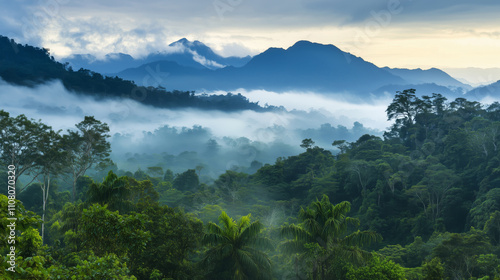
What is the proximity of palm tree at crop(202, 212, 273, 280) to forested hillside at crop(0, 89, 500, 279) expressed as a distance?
0.04 m

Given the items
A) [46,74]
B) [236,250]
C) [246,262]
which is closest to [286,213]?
[236,250]

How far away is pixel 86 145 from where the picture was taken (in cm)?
2883

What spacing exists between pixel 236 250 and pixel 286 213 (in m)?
27.4

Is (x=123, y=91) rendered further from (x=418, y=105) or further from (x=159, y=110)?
(x=418, y=105)

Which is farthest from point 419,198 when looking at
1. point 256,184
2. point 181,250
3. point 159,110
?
point 159,110

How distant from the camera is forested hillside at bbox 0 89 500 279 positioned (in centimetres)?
970

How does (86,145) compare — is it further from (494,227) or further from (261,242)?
(494,227)

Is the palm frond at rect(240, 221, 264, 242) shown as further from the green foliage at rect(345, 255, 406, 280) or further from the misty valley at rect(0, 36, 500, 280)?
the green foliage at rect(345, 255, 406, 280)

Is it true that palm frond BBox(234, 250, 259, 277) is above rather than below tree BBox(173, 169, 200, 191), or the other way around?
above

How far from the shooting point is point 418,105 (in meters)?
52.9

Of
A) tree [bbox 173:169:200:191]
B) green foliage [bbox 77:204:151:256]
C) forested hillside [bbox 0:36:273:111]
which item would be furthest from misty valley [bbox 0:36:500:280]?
forested hillside [bbox 0:36:273:111]

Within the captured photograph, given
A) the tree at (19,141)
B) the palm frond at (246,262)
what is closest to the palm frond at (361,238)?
the palm frond at (246,262)

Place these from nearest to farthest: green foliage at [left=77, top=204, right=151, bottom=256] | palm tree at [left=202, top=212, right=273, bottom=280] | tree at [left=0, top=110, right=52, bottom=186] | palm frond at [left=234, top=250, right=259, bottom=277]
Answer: green foliage at [left=77, top=204, right=151, bottom=256] < palm frond at [left=234, top=250, right=259, bottom=277] < palm tree at [left=202, top=212, right=273, bottom=280] < tree at [left=0, top=110, right=52, bottom=186]

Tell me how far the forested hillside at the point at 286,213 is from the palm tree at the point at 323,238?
41mm
